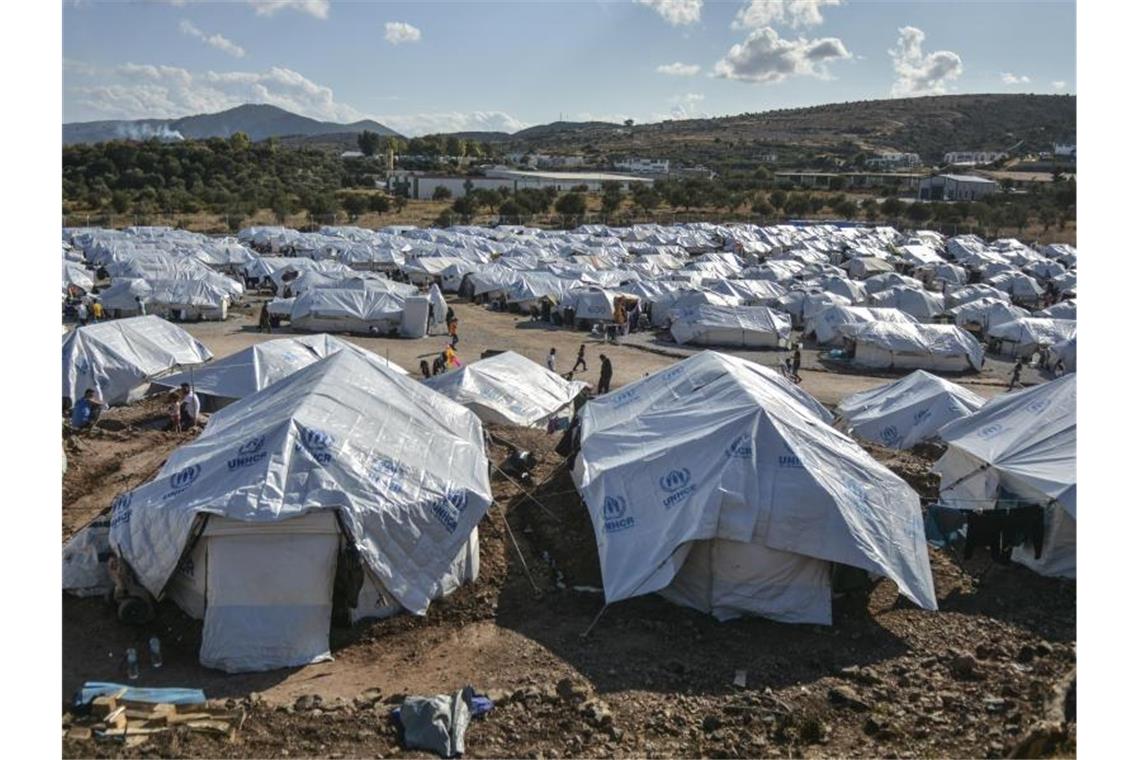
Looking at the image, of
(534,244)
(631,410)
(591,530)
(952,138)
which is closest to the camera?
(591,530)

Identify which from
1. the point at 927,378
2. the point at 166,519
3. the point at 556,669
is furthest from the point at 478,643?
the point at 927,378

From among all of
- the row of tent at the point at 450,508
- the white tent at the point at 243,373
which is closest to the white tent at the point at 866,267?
the white tent at the point at 243,373

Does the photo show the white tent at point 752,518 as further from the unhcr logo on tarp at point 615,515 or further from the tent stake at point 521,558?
the tent stake at point 521,558

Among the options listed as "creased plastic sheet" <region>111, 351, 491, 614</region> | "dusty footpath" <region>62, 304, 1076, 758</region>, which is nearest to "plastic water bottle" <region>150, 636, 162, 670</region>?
"dusty footpath" <region>62, 304, 1076, 758</region>

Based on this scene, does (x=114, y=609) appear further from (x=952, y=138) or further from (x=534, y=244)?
(x=952, y=138)

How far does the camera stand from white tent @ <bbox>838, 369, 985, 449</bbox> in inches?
773

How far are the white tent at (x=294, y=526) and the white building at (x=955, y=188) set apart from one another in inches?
4002

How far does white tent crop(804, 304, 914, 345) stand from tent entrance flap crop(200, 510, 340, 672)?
1068 inches

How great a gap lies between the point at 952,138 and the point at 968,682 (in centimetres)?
17545

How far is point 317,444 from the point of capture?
36.8 ft

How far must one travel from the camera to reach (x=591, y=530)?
44.4 ft

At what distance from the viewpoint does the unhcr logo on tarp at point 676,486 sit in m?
11.6

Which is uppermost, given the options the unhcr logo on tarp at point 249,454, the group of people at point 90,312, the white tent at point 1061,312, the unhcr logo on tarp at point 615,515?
the white tent at point 1061,312

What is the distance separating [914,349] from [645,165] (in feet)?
367
